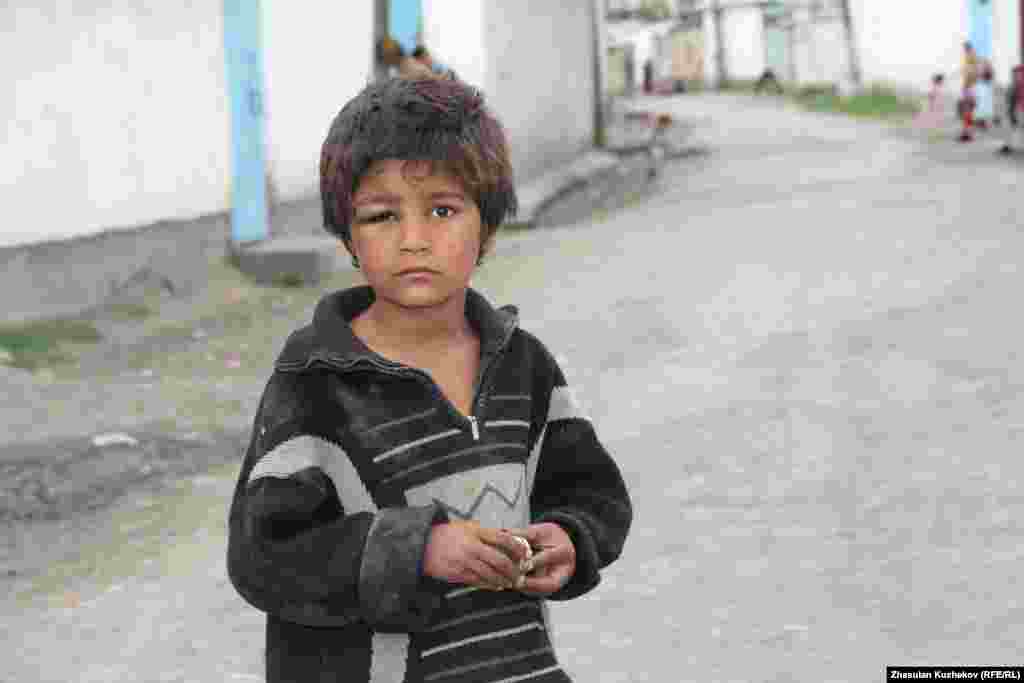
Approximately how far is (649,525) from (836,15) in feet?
144

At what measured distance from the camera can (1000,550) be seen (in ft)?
16.8

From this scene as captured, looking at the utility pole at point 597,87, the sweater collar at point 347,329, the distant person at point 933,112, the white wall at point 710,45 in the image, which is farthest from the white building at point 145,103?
the white wall at point 710,45

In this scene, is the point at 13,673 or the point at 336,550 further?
the point at 13,673

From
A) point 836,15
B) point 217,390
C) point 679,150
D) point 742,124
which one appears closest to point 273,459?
point 217,390

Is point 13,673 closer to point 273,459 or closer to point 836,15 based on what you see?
point 273,459

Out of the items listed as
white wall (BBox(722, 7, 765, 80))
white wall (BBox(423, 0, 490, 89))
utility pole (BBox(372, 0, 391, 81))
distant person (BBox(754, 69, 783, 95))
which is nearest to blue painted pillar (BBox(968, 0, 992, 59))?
distant person (BBox(754, 69, 783, 95))

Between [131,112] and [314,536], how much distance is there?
8969 mm

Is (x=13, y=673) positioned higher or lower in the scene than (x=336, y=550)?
lower

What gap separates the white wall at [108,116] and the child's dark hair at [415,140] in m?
7.27

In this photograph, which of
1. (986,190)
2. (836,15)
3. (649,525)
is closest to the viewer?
(649,525)

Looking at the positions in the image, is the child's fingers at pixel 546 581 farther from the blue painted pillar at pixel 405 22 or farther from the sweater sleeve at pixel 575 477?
the blue painted pillar at pixel 405 22

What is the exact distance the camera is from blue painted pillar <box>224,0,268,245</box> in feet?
39.5

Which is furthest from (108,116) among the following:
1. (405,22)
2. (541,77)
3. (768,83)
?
(768,83)

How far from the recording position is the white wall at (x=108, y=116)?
9.33 meters
